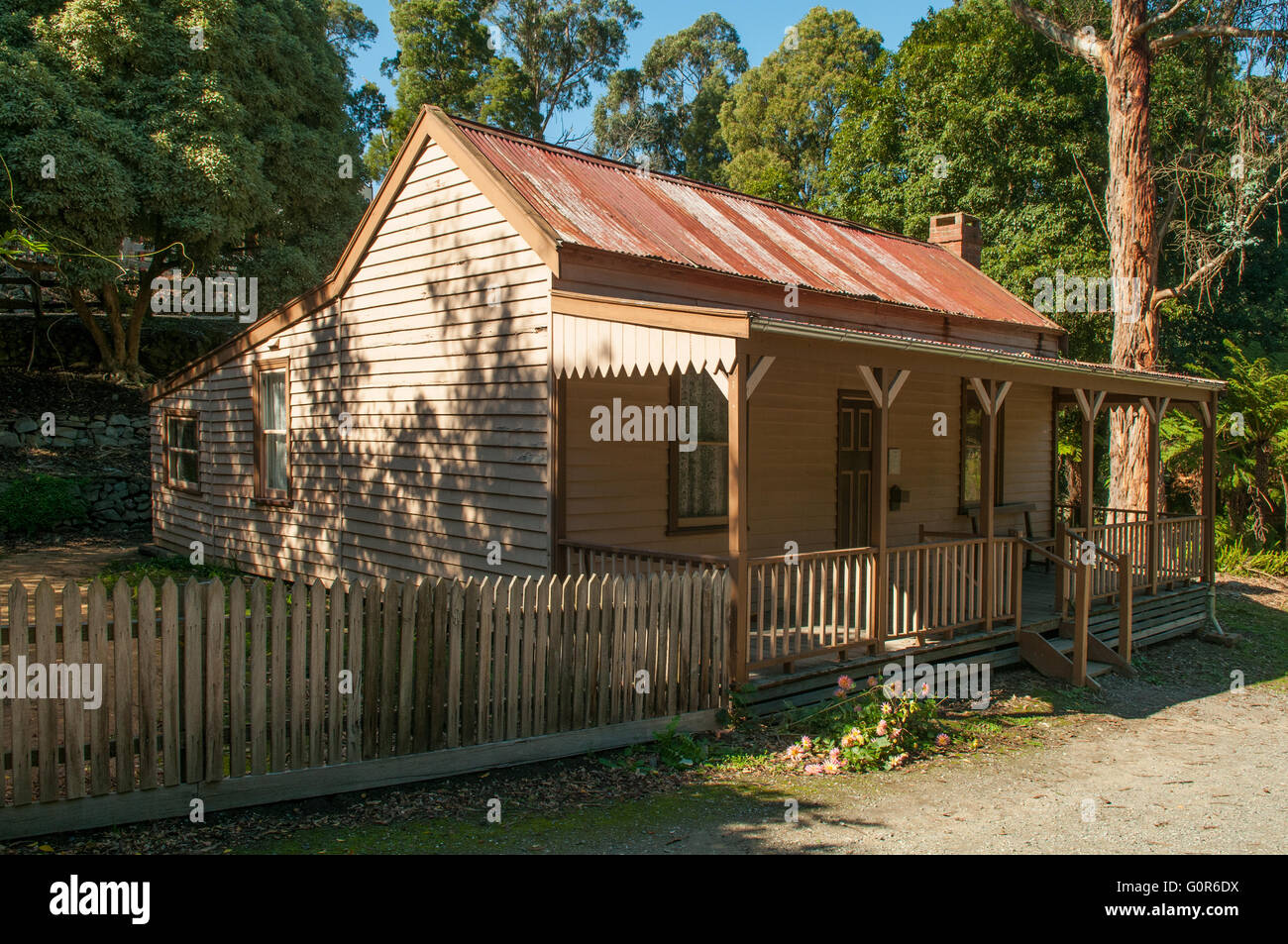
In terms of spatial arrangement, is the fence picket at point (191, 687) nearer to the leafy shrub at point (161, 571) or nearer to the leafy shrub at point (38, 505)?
the leafy shrub at point (161, 571)

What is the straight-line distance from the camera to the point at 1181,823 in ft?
21.2

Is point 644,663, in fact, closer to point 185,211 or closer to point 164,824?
point 164,824

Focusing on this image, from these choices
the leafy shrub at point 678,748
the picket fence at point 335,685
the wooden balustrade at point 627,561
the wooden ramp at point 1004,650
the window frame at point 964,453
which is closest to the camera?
the picket fence at point 335,685

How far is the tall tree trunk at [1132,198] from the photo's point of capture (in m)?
17.4

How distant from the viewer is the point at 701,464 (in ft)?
35.8

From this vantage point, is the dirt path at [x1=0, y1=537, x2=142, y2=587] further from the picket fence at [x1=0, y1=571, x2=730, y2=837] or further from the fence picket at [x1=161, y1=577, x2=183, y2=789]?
the fence picket at [x1=161, y1=577, x2=183, y2=789]

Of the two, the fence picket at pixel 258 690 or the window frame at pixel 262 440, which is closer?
the fence picket at pixel 258 690

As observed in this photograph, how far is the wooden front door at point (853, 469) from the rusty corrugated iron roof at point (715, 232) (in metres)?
1.45

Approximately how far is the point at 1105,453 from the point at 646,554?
74.4 feet

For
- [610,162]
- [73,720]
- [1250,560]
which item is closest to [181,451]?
[610,162]

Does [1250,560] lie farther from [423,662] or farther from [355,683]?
[355,683]

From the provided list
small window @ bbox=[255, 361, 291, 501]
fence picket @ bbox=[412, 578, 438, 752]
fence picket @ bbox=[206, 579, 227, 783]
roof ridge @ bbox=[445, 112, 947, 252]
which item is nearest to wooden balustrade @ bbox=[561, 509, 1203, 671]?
fence picket @ bbox=[412, 578, 438, 752]

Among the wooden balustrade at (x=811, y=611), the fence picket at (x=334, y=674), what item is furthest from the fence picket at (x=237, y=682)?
the wooden balustrade at (x=811, y=611)
